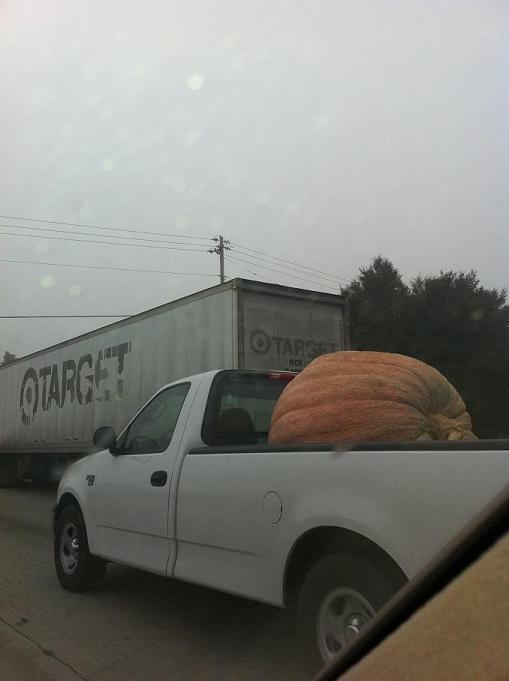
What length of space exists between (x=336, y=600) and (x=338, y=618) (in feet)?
0.29

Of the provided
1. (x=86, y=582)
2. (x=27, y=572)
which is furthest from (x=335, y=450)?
(x=27, y=572)

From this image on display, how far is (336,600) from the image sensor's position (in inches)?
126

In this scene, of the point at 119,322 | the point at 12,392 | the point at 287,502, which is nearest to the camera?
the point at 287,502

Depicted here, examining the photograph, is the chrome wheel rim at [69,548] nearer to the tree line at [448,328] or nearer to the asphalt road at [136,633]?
the asphalt road at [136,633]

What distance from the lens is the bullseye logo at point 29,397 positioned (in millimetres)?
16812

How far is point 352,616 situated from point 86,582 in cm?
351

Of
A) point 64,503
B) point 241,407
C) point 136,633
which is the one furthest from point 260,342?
point 136,633

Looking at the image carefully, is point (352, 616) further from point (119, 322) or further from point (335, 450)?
point (119, 322)

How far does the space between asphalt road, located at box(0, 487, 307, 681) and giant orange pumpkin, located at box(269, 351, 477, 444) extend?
4.77 feet

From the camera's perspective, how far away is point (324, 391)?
13.3 ft

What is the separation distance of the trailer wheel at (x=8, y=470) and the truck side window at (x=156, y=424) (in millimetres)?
14001

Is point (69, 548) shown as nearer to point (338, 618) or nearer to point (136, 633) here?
point (136, 633)

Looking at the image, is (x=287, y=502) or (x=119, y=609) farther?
(x=119, y=609)

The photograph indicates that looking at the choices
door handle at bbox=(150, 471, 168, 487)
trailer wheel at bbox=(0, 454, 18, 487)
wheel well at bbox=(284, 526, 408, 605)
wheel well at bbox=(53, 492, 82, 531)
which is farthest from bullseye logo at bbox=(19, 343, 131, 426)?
wheel well at bbox=(284, 526, 408, 605)
